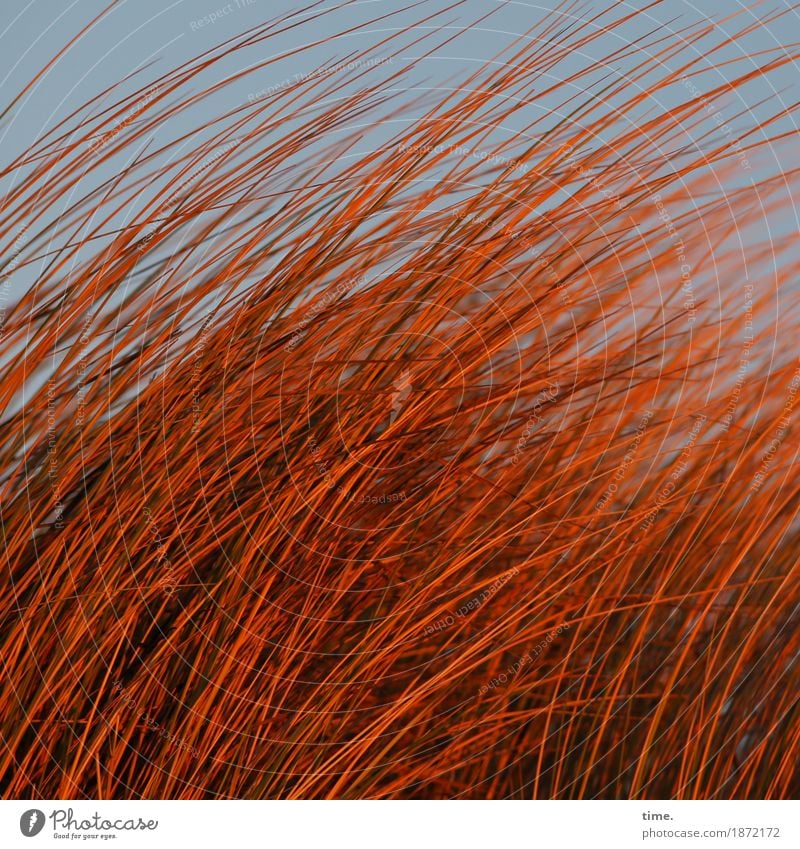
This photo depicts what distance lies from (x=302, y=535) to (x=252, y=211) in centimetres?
50

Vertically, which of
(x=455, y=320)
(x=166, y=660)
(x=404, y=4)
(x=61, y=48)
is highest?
(x=61, y=48)

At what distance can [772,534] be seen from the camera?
1.08m


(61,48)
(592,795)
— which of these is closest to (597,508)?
(592,795)

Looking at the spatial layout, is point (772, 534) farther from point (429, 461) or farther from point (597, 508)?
point (429, 461)

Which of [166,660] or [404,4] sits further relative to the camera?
[404,4]

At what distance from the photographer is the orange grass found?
1.03 meters

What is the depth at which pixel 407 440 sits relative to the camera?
41.6 inches

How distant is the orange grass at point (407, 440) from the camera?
1033 mm

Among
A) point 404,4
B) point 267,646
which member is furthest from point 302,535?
point 404,4

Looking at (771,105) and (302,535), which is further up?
(771,105)

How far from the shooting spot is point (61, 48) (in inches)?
44.4

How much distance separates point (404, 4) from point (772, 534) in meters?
0.99

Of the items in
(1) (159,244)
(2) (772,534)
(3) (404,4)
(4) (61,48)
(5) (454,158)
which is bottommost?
(2) (772,534)
